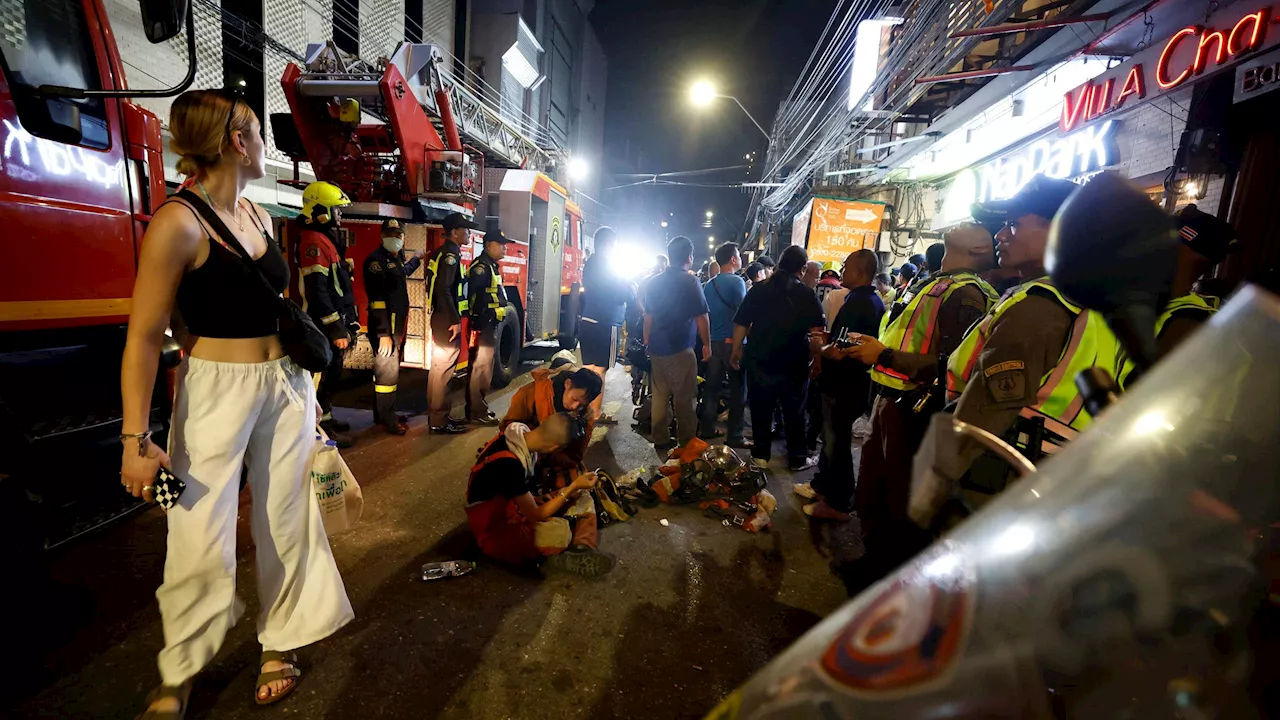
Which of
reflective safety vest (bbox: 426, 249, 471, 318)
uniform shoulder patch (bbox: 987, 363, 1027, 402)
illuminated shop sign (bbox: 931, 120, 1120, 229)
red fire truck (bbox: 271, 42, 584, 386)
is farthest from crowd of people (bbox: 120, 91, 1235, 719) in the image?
illuminated shop sign (bbox: 931, 120, 1120, 229)

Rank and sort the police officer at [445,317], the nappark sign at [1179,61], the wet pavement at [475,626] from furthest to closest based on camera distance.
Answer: the police officer at [445,317] → the nappark sign at [1179,61] → the wet pavement at [475,626]

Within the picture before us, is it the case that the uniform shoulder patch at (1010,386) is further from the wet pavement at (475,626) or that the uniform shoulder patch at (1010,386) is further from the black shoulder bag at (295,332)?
the black shoulder bag at (295,332)

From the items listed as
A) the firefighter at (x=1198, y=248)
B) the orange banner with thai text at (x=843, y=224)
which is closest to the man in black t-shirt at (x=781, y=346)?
the firefighter at (x=1198, y=248)

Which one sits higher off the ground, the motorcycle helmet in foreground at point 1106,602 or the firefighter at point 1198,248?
the firefighter at point 1198,248

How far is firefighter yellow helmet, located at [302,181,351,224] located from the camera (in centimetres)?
434

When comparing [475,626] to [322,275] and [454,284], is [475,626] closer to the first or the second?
[322,275]

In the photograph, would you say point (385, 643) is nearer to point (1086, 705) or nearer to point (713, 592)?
point (713, 592)

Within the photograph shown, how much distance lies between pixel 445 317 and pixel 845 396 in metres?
3.47

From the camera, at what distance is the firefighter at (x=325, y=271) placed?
13.6 feet

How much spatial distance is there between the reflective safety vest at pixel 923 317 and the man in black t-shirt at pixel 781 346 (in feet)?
3.61

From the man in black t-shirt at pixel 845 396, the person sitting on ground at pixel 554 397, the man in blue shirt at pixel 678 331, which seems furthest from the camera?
the man in blue shirt at pixel 678 331

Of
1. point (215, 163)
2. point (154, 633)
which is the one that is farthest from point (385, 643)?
point (215, 163)

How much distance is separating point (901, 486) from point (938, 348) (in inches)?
31.2

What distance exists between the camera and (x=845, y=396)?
3.79 metres
